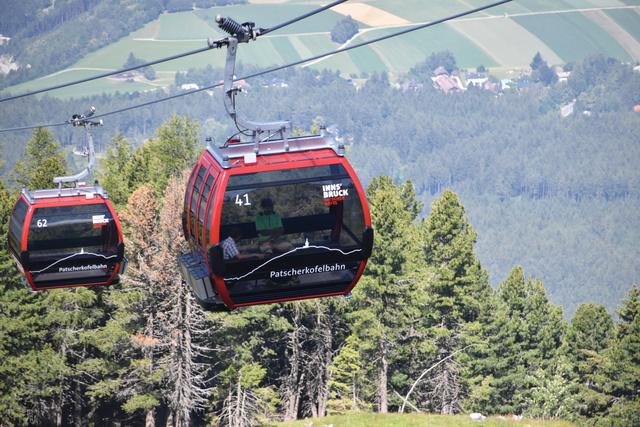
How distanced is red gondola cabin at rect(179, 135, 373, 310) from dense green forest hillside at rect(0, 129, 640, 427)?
2015cm

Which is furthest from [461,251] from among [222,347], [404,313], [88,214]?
[88,214]

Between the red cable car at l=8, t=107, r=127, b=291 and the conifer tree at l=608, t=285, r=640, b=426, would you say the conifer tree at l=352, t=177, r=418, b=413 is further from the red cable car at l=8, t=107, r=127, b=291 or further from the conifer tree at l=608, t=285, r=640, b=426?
the red cable car at l=8, t=107, r=127, b=291

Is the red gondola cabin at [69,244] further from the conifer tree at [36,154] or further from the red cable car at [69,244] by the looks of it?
the conifer tree at [36,154]

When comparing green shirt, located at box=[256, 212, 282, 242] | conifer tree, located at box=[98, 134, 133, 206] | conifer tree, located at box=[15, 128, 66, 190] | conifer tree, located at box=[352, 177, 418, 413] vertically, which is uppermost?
conifer tree, located at box=[15, 128, 66, 190]

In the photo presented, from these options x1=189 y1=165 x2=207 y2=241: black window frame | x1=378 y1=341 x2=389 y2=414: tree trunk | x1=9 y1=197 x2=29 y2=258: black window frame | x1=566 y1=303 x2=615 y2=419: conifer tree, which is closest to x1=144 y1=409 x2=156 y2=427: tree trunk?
x1=378 y1=341 x2=389 y2=414: tree trunk

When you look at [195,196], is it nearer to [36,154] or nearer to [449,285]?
[449,285]

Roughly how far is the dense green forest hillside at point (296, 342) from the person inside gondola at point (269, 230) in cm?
2079

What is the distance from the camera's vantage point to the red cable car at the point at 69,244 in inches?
1235

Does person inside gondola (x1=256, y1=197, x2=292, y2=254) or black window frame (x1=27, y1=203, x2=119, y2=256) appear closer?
person inside gondola (x1=256, y1=197, x2=292, y2=254)

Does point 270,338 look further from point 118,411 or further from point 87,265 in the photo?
point 87,265

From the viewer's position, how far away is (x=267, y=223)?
21281mm

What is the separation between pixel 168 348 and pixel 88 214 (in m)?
26.3

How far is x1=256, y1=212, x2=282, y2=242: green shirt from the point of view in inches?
833

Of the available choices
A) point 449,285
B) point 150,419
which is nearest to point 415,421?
point 150,419
